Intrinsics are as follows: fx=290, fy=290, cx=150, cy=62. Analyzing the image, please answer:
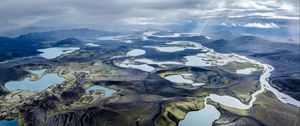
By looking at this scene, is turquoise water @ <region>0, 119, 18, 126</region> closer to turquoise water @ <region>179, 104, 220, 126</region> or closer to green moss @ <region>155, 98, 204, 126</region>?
green moss @ <region>155, 98, 204, 126</region>

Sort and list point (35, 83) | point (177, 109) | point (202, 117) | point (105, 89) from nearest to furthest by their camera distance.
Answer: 1. point (202, 117)
2. point (177, 109)
3. point (105, 89)
4. point (35, 83)

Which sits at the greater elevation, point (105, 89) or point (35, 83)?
point (105, 89)

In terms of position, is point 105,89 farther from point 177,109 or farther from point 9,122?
point 9,122

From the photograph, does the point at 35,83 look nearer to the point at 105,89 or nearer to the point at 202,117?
the point at 105,89

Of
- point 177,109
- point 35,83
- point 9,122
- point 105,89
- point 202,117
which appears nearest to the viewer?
point 9,122

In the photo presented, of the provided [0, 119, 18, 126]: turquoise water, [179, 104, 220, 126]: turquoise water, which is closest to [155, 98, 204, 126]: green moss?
[179, 104, 220, 126]: turquoise water

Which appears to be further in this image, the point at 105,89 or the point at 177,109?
the point at 105,89

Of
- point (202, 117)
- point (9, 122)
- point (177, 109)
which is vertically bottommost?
point (202, 117)

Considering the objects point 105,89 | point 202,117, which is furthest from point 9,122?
point 202,117
